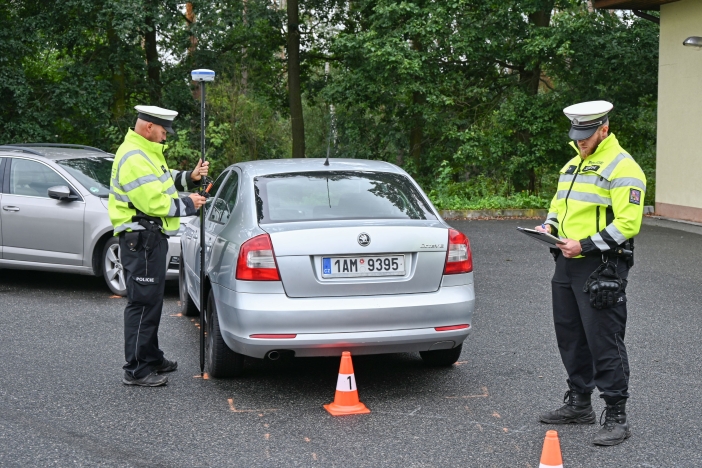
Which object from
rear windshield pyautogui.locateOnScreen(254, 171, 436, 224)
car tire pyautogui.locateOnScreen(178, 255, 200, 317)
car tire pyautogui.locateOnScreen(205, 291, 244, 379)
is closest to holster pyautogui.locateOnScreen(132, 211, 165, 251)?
car tire pyautogui.locateOnScreen(205, 291, 244, 379)

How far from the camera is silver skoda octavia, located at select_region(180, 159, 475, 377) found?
5629 mm

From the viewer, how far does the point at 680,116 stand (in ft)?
56.0

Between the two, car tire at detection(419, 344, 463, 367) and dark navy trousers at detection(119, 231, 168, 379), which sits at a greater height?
dark navy trousers at detection(119, 231, 168, 379)

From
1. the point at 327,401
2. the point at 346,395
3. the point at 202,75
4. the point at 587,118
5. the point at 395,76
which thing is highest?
the point at 395,76

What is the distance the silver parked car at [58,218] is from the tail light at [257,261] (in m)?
3.79

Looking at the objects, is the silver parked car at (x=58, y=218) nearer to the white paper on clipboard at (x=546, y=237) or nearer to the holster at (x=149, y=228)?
the holster at (x=149, y=228)

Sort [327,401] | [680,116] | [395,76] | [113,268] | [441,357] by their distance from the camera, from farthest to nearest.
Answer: [395,76], [680,116], [113,268], [441,357], [327,401]

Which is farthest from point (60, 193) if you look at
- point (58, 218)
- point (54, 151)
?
point (54, 151)

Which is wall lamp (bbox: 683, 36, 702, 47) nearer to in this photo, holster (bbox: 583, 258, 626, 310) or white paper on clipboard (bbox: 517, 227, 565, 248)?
white paper on clipboard (bbox: 517, 227, 565, 248)

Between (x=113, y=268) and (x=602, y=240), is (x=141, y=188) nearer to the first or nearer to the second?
(x=602, y=240)

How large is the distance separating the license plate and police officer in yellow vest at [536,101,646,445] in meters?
1.05

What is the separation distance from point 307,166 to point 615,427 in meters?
2.83

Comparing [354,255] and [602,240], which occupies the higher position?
[602,240]

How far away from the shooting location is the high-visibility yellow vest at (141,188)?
6.09 meters
